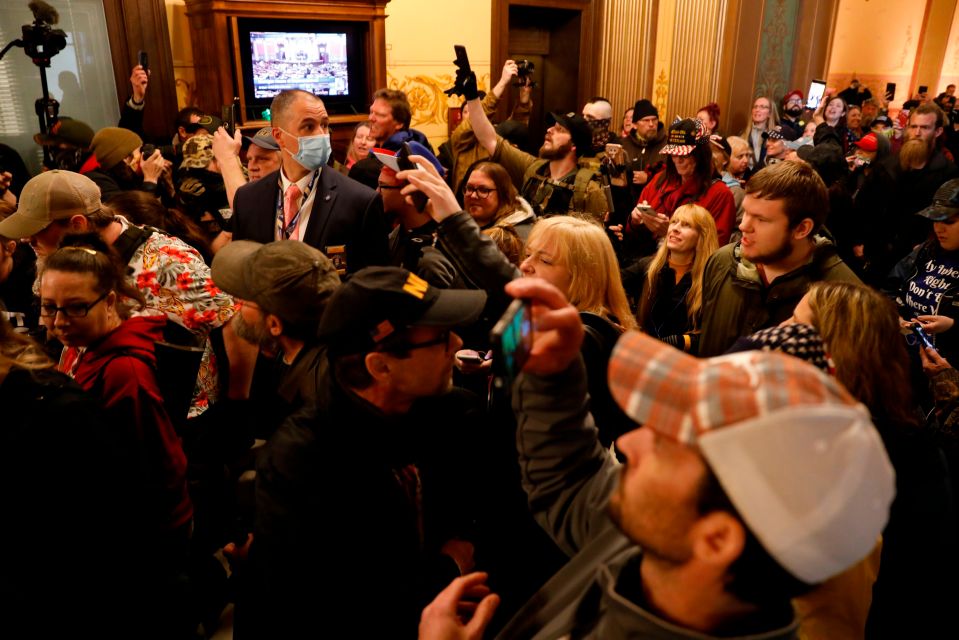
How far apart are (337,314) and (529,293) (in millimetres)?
470

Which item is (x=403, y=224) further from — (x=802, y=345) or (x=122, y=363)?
(x=802, y=345)

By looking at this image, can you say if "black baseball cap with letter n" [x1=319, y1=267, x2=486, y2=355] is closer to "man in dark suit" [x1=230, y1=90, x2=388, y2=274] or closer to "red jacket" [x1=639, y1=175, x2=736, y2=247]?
"man in dark suit" [x1=230, y1=90, x2=388, y2=274]

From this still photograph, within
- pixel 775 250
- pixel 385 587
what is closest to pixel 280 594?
pixel 385 587

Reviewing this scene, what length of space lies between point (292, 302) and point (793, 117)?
834 cm

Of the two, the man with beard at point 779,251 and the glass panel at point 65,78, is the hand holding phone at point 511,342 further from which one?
the glass panel at point 65,78

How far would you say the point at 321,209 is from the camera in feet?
9.19

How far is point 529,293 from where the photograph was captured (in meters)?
1.08

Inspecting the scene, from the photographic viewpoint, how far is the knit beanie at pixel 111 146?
384cm

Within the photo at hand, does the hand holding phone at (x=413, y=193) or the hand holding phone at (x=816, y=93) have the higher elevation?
the hand holding phone at (x=816, y=93)

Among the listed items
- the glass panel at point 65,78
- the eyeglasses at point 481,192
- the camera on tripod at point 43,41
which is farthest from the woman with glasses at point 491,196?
the glass panel at point 65,78

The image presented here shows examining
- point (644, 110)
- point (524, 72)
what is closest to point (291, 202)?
point (524, 72)

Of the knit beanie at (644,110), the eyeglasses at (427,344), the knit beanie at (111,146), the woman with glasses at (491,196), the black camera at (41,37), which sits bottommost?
the eyeglasses at (427,344)

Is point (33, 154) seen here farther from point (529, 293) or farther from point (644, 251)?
point (529, 293)

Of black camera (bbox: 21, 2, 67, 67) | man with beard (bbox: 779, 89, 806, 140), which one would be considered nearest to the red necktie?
black camera (bbox: 21, 2, 67, 67)
